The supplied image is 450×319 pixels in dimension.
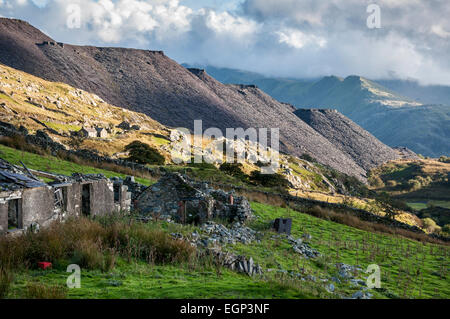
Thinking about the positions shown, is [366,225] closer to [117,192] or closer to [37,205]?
[117,192]

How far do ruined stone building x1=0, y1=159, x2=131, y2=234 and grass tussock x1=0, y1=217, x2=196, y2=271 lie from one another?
2.82 feet

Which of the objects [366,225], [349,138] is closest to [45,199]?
[366,225]

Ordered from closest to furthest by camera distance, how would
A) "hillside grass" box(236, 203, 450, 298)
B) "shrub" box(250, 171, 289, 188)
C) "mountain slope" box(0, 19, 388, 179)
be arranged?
"hillside grass" box(236, 203, 450, 298) < "shrub" box(250, 171, 289, 188) < "mountain slope" box(0, 19, 388, 179)

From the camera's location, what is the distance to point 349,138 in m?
173

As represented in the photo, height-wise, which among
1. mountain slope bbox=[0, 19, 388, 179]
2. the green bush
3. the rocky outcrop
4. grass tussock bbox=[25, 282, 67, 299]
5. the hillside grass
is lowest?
the hillside grass

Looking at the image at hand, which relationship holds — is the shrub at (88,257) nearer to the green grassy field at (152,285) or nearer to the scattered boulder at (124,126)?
the green grassy field at (152,285)

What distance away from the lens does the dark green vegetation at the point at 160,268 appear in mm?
7230

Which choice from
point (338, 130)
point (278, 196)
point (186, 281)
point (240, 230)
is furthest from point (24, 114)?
point (338, 130)

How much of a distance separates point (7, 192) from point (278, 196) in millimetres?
24096

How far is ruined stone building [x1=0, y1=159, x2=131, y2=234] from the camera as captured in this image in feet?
33.4

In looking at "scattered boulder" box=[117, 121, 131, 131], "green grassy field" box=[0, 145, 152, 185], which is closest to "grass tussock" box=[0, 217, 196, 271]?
"green grassy field" box=[0, 145, 152, 185]

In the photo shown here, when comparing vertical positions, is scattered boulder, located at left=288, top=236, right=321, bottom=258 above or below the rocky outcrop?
→ below

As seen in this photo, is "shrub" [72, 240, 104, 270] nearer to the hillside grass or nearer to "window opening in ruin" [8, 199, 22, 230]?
"window opening in ruin" [8, 199, 22, 230]
